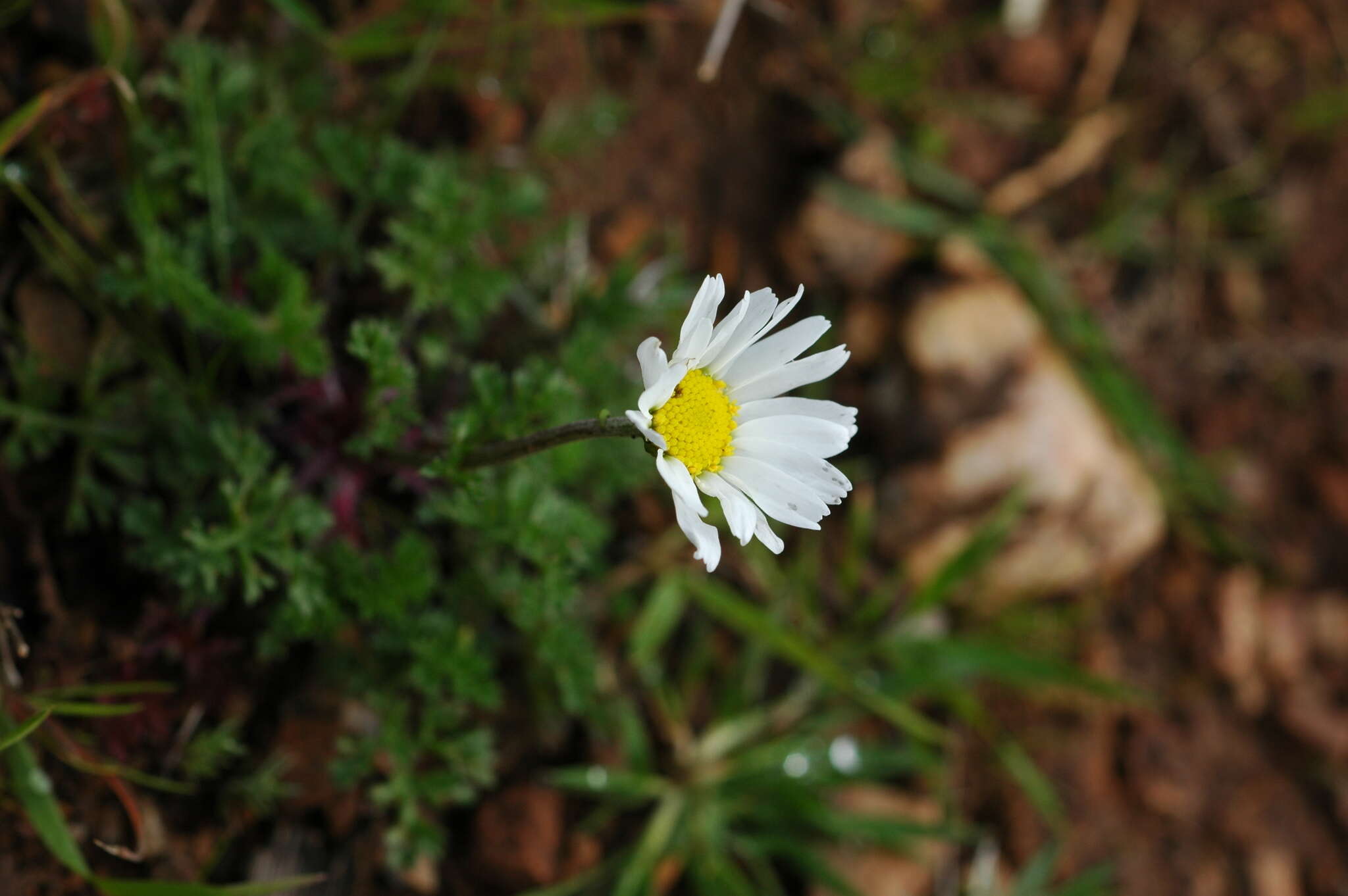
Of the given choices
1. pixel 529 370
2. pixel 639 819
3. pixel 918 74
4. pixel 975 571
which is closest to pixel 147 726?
pixel 529 370

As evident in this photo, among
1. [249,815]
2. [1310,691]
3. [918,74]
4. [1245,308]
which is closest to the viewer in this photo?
[249,815]

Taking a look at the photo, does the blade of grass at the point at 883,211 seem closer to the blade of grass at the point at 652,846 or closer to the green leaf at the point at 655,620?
the green leaf at the point at 655,620

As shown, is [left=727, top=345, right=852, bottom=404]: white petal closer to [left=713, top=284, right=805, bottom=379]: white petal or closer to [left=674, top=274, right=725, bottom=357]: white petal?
[left=713, top=284, right=805, bottom=379]: white petal

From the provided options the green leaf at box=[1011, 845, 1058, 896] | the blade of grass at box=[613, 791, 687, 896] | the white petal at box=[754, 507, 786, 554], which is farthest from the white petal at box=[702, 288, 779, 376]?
the green leaf at box=[1011, 845, 1058, 896]

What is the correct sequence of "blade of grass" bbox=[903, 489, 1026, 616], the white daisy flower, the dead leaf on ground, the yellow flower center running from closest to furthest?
the white daisy flower → the yellow flower center → "blade of grass" bbox=[903, 489, 1026, 616] → the dead leaf on ground

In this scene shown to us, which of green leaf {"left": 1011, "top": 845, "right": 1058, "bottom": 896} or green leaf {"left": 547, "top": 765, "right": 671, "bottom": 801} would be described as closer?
green leaf {"left": 547, "top": 765, "right": 671, "bottom": 801}

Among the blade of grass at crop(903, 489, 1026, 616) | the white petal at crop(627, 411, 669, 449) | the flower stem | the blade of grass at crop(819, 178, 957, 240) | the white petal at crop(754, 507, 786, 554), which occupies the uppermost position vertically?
the blade of grass at crop(819, 178, 957, 240)

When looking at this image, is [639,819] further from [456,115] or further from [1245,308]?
[1245,308]

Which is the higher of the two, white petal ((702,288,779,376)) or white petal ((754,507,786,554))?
white petal ((702,288,779,376))

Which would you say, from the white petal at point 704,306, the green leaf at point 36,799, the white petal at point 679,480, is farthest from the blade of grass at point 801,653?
the green leaf at point 36,799
